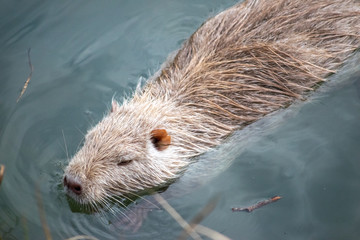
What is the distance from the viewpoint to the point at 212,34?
4.09 meters

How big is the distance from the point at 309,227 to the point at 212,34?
1974 mm

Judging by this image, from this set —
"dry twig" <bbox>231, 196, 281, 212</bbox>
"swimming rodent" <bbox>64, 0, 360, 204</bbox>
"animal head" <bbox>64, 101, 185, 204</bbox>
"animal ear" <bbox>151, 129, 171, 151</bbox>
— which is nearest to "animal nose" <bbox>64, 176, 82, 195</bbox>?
"animal head" <bbox>64, 101, 185, 204</bbox>

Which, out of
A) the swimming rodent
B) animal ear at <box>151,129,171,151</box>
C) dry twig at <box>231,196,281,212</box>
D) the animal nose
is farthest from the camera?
dry twig at <box>231,196,281,212</box>

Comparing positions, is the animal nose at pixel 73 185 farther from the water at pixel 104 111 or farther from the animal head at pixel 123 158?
the water at pixel 104 111

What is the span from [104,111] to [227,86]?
1503 millimetres

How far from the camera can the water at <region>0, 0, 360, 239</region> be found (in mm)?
3635

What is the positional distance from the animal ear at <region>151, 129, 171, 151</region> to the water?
1.80 ft

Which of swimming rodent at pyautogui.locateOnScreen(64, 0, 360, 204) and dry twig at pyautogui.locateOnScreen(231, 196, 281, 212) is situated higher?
swimming rodent at pyautogui.locateOnScreen(64, 0, 360, 204)

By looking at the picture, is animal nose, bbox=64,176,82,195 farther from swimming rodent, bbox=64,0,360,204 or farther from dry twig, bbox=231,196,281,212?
dry twig, bbox=231,196,281,212

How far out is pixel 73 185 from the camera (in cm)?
331

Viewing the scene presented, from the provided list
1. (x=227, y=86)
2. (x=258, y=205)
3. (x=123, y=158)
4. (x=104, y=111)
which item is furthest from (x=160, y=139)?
(x=104, y=111)

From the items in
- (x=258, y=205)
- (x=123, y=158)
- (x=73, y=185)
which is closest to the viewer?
(x=73, y=185)

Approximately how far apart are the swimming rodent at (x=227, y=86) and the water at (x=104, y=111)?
0.90 feet

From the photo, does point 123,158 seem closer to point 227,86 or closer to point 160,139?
point 160,139
